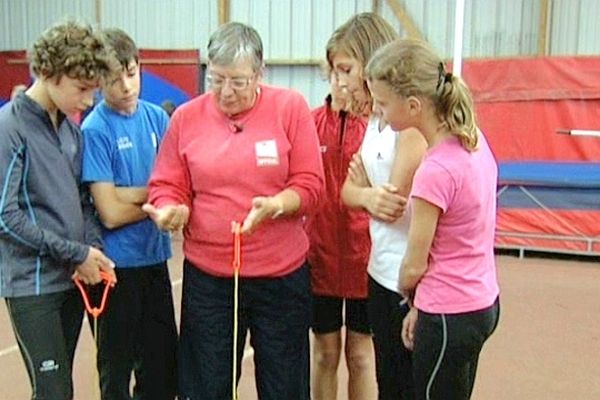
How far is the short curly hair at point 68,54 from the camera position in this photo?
1646 mm

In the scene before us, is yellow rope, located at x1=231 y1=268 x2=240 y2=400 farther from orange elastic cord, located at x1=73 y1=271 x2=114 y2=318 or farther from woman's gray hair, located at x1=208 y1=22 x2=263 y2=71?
woman's gray hair, located at x1=208 y1=22 x2=263 y2=71

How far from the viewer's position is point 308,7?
23.7 feet

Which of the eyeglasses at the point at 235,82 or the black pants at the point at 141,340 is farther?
the black pants at the point at 141,340

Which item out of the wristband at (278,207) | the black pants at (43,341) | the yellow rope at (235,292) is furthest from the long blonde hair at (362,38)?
the black pants at (43,341)

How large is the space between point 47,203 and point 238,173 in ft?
1.42

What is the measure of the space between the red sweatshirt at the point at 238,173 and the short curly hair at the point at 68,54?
0.22 metres

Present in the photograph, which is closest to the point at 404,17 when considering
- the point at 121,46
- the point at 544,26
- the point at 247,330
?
the point at 544,26

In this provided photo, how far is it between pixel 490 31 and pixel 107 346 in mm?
5476

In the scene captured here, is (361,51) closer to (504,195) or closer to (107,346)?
(107,346)

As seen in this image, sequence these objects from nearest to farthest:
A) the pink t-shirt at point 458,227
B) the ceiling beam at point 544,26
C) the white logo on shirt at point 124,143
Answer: the pink t-shirt at point 458,227, the white logo on shirt at point 124,143, the ceiling beam at point 544,26

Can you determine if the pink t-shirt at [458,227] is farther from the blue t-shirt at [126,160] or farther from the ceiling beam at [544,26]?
the ceiling beam at [544,26]

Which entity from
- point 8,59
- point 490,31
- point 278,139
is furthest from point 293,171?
point 8,59

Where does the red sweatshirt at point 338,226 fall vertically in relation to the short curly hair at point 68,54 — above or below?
below

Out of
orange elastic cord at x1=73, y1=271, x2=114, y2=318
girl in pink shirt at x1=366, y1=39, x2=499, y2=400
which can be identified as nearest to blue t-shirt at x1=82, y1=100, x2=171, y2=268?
orange elastic cord at x1=73, y1=271, x2=114, y2=318
